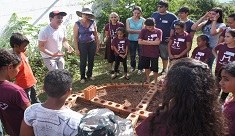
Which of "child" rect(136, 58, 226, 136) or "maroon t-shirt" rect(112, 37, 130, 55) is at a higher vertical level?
"child" rect(136, 58, 226, 136)

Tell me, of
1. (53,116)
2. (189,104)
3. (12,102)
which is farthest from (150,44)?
(189,104)

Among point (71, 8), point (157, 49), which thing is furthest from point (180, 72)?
point (71, 8)

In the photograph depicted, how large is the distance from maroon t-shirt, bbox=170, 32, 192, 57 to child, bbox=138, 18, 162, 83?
0.29 m

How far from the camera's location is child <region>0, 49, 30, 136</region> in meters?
2.92

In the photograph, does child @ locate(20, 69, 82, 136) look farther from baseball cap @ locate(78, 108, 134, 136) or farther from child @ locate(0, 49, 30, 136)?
baseball cap @ locate(78, 108, 134, 136)

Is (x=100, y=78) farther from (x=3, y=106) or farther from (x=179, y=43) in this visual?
(x=3, y=106)

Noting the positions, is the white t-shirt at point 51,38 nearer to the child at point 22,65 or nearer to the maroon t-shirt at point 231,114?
the child at point 22,65

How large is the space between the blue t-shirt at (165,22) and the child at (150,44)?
1.74 feet

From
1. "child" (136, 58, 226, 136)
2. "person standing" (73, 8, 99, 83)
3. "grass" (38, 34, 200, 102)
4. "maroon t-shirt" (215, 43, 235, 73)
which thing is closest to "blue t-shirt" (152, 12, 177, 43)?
"grass" (38, 34, 200, 102)

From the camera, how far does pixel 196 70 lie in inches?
73.4

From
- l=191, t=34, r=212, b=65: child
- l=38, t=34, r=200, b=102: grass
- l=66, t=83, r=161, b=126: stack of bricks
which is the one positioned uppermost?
l=191, t=34, r=212, b=65: child

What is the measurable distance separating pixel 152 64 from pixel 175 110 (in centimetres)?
489

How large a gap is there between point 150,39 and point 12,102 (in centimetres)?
403

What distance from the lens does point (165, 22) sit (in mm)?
6941
